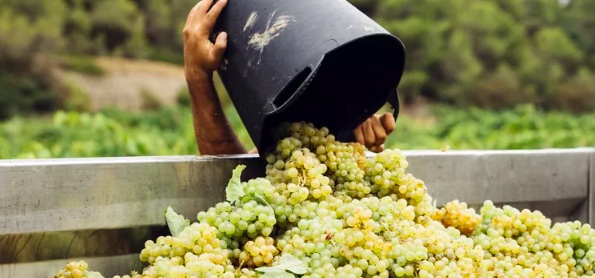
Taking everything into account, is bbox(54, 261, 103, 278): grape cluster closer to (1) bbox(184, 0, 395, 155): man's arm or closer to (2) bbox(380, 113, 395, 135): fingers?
(1) bbox(184, 0, 395, 155): man's arm

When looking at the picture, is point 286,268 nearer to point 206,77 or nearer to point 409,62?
point 206,77

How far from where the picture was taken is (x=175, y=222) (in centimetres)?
183

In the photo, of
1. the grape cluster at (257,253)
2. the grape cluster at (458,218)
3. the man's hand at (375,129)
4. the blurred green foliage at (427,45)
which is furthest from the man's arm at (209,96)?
the blurred green foliage at (427,45)

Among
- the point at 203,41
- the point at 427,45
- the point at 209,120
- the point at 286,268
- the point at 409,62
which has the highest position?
the point at 203,41

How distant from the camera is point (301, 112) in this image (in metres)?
2.09

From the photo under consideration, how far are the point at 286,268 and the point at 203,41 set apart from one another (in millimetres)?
795

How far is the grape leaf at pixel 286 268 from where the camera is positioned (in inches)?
63.4

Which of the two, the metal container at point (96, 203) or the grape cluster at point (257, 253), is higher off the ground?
the metal container at point (96, 203)

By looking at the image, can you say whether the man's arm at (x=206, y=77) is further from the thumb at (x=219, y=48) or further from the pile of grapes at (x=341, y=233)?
the pile of grapes at (x=341, y=233)

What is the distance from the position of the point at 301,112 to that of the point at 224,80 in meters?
0.26

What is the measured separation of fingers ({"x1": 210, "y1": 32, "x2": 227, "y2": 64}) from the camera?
6.61ft

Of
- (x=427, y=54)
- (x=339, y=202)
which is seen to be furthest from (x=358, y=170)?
(x=427, y=54)

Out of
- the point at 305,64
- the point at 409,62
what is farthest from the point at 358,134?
the point at 409,62

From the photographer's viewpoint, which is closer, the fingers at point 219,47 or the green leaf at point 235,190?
the green leaf at point 235,190
